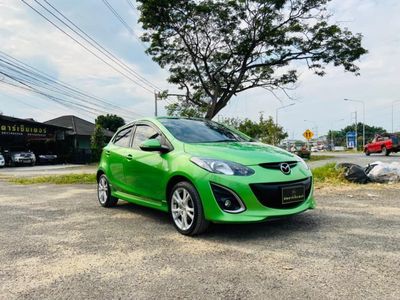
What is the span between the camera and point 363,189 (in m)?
8.03

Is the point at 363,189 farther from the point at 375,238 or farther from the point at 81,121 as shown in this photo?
the point at 81,121

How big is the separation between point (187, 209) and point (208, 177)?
1.77ft

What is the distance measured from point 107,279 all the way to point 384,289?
224cm

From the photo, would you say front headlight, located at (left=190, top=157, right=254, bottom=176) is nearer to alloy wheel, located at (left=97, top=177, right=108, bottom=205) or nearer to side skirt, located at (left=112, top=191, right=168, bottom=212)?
side skirt, located at (left=112, top=191, right=168, bottom=212)

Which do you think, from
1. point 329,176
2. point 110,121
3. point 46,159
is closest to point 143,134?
point 329,176

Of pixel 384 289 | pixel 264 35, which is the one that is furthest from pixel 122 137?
pixel 264 35

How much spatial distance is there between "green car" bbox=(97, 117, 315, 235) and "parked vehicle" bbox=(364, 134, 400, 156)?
2598cm

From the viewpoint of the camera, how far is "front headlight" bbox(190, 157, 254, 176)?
4211mm

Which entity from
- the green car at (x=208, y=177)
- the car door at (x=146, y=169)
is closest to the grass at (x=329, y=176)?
the green car at (x=208, y=177)

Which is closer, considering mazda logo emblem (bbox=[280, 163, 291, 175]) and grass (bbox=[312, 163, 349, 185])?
mazda logo emblem (bbox=[280, 163, 291, 175])

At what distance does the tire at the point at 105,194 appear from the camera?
656 cm

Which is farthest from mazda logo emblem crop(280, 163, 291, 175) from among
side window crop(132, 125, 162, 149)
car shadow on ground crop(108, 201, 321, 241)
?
side window crop(132, 125, 162, 149)

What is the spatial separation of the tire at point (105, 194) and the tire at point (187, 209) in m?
2.12

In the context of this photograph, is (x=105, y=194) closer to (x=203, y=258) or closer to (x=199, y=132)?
(x=199, y=132)
